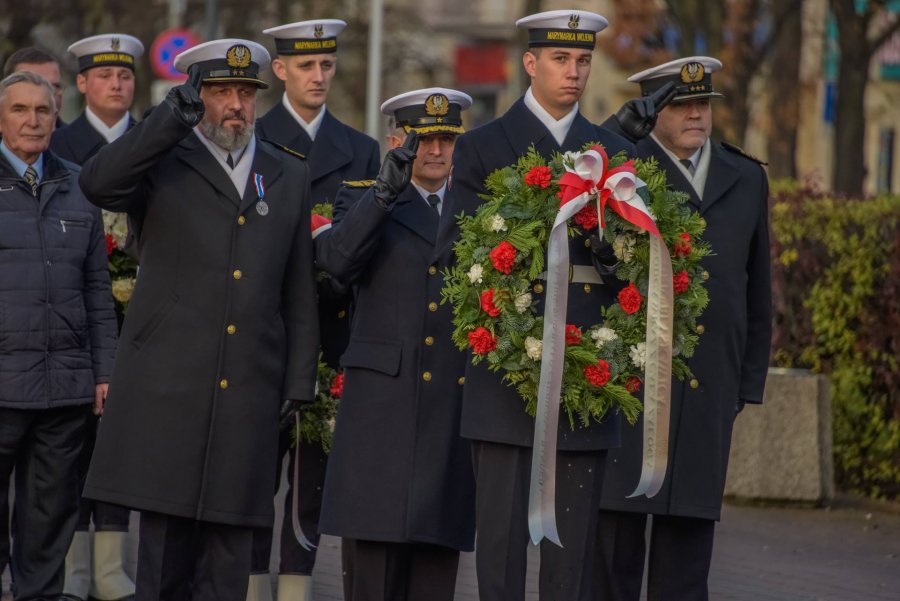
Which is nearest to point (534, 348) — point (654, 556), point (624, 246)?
point (624, 246)

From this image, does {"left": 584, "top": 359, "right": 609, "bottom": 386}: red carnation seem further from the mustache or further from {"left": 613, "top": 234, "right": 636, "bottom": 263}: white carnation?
the mustache

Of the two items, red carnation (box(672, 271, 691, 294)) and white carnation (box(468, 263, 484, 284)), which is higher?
red carnation (box(672, 271, 691, 294))

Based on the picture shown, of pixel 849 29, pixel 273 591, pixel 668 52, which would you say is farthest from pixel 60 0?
pixel 273 591

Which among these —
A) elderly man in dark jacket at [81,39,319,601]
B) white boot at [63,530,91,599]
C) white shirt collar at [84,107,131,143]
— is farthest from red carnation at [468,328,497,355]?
white shirt collar at [84,107,131,143]

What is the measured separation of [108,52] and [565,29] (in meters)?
3.40

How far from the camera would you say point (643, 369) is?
270 inches

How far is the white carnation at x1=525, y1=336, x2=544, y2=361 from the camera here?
21.9ft

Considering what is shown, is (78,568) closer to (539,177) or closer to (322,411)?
(322,411)

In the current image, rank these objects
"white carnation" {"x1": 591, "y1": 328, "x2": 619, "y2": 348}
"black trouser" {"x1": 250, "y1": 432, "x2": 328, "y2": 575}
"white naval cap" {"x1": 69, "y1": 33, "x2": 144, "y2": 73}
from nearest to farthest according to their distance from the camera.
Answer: "white carnation" {"x1": 591, "y1": 328, "x2": 619, "y2": 348}, "black trouser" {"x1": 250, "y1": 432, "x2": 328, "y2": 575}, "white naval cap" {"x1": 69, "y1": 33, "x2": 144, "y2": 73}

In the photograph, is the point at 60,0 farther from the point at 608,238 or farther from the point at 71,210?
the point at 608,238

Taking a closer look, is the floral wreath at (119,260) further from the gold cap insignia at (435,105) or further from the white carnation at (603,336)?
the white carnation at (603,336)

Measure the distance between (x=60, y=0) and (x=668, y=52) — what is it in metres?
9.88

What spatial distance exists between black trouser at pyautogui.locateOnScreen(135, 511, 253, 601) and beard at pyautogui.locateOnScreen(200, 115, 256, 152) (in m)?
1.38

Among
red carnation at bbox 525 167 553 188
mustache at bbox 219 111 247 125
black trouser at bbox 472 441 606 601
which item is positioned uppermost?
mustache at bbox 219 111 247 125
